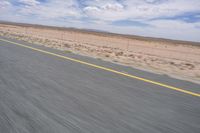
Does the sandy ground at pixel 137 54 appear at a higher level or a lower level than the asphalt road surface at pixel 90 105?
lower

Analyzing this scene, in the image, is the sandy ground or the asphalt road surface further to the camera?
the sandy ground

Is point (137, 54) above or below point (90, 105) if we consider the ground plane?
below

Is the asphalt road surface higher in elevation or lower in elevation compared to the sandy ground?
higher

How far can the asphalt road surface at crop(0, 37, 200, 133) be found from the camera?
9.14 ft

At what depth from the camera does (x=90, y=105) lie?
11.5 ft

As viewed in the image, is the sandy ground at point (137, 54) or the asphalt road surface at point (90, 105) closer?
the asphalt road surface at point (90, 105)

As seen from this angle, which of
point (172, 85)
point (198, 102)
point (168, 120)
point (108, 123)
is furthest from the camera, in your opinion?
point (172, 85)

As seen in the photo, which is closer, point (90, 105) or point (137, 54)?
point (90, 105)

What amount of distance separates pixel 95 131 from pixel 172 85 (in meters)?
3.41

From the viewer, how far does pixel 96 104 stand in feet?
11.8

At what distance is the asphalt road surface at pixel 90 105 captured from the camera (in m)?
2.79

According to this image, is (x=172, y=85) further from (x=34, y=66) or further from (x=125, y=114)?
(x=34, y=66)

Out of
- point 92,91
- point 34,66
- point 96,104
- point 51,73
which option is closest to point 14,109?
point 96,104

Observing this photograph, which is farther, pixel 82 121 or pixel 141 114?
pixel 141 114
